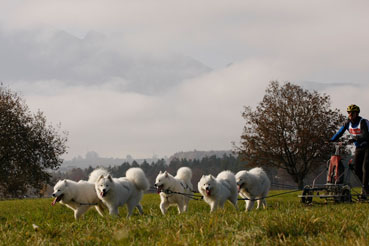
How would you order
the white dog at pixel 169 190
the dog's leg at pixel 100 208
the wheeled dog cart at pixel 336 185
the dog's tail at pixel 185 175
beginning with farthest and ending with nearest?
the dog's tail at pixel 185 175 < the white dog at pixel 169 190 < the dog's leg at pixel 100 208 < the wheeled dog cart at pixel 336 185

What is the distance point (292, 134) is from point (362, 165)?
109ft

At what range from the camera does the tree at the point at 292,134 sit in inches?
1734

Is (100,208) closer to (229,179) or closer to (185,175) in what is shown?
(185,175)

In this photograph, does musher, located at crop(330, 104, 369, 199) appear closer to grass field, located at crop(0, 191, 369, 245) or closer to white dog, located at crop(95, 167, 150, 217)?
grass field, located at crop(0, 191, 369, 245)

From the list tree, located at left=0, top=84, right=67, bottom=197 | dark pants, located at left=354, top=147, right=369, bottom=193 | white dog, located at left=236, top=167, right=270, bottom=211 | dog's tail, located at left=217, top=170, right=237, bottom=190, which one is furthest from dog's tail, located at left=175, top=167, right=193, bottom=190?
tree, located at left=0, top=84, right=67, bottom=197

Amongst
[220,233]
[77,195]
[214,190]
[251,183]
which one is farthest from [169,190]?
[220,233]

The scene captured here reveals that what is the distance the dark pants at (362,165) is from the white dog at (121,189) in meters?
6.49

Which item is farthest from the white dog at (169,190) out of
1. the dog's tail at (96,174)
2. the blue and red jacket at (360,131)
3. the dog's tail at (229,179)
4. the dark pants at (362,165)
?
the blue and red jacket at (360,131)

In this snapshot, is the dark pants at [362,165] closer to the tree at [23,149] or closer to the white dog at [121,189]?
the white dog at [121,189]

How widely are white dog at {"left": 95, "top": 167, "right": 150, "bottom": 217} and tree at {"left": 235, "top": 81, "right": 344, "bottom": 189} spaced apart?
107 ft

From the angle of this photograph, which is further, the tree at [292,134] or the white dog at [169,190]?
the tree at [292,134]

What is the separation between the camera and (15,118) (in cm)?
3800

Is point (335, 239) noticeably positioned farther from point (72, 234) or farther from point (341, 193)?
point (341, 193)

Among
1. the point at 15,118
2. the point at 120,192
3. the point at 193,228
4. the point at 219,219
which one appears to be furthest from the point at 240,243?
the point at 15,118
